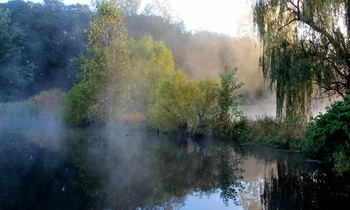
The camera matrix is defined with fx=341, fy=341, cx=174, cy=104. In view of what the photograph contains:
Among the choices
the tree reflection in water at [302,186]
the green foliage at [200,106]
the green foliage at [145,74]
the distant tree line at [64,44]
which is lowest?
the tree reflection in water at [302,186]

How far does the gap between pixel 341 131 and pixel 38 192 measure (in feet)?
19.7

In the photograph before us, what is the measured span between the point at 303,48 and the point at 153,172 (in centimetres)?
584

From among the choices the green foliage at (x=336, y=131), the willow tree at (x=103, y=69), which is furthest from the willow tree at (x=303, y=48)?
the willow tree at (x=103, y=69)

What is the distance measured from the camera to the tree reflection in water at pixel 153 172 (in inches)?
249

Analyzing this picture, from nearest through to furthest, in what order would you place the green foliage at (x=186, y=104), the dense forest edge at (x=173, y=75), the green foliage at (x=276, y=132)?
the dense forest edge at (x=173, y=75) → the green foliage at (x=276, y=132) → the green foliage at (x=186, y=104)

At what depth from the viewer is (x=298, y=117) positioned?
10.7m

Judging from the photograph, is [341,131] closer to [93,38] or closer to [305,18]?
[305,18]

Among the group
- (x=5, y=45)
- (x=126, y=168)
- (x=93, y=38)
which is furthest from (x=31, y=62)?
(x=126, y=168)

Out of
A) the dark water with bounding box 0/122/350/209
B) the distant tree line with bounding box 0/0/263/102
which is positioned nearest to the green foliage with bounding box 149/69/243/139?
the dark water with bounding box 0/122/350/209

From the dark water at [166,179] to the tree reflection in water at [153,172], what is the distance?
2 cm

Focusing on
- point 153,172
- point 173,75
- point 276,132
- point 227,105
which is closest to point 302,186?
point 153,172

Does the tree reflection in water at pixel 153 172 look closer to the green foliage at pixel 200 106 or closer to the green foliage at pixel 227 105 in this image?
the green foliage at pixel 227 105

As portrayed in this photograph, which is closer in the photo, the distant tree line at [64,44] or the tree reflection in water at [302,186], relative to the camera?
the tree reflection in water at [302,186]

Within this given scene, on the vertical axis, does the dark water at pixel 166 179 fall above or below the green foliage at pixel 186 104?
below
